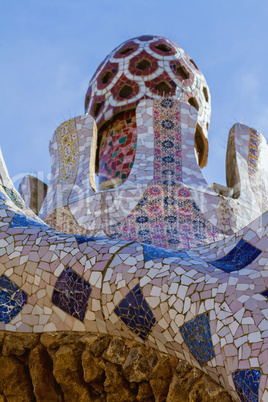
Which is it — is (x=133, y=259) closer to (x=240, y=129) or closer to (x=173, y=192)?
(x=173, y=192)

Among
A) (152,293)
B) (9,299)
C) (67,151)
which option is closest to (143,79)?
(67,151)

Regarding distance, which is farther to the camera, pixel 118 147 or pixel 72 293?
pixel 118 147

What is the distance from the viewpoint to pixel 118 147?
7004 millimetres

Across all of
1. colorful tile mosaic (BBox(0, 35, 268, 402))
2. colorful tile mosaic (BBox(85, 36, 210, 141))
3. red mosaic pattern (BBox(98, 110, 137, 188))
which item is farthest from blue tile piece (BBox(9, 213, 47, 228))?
colorful tile mosaic (BBox(85, 36, 210, 141))

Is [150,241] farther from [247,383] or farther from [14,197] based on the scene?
[247,383]

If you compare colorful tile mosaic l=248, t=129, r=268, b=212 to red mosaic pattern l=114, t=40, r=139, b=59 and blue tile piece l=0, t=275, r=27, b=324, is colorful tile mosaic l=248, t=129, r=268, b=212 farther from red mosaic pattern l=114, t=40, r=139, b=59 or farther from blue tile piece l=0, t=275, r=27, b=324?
blue tile piece l=0, t=275, r=27, b=324

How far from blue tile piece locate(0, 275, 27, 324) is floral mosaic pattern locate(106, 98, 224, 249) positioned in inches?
55.3

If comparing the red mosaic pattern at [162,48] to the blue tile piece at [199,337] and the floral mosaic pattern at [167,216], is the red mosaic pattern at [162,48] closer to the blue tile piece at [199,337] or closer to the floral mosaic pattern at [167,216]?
the floral mosaic pattern at [167,216]

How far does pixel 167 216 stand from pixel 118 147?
5.85 ft

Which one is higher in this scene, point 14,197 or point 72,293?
point 14,197

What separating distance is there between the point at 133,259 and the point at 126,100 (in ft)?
11.3

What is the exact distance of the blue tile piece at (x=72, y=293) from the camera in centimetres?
374

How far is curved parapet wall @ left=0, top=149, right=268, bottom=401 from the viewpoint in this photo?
10.6 ft

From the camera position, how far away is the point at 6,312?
3.85 meters
